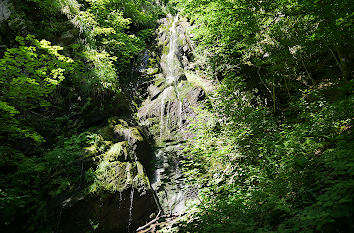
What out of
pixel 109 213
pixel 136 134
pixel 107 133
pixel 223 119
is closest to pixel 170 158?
pixel 136 134

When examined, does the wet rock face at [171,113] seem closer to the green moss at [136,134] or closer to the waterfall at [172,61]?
the waterfall at [172,61]

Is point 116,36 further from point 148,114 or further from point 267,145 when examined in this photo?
point 267,145

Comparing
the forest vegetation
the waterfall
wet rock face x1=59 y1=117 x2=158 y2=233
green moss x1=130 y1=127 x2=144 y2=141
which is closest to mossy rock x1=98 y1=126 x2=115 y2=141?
wet rock face x1=59 y1=117 x2=158 y2=233

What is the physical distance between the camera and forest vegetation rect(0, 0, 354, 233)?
270 centimetres

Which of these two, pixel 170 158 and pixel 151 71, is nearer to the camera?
pixel 170 158

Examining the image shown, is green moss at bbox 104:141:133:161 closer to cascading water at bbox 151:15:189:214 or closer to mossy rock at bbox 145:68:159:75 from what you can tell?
cascading water at bbox 151:15:189:214

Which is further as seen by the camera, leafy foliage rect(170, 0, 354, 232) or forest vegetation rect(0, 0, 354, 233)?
forest vegetation rect(0, 0, 354, 233)

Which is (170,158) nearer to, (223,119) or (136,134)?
(136,134)

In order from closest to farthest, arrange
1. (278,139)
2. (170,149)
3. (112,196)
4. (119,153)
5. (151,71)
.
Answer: (278,139) < (112,196) < (119,153) < (170,149) < (151,71)

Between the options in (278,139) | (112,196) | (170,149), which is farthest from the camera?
(170,149)

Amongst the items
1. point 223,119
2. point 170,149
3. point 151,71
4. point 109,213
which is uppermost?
point 151,71

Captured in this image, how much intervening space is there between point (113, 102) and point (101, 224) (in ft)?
16.8

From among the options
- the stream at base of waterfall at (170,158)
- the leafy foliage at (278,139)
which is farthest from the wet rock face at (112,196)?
the leafy foliage at (278,139)

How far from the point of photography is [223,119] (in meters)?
5.50
